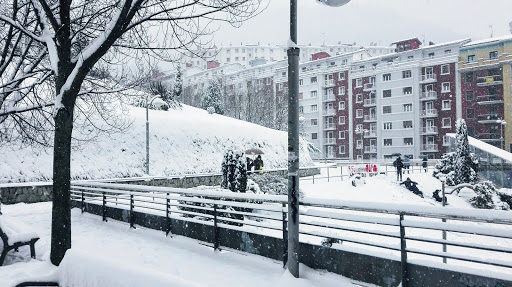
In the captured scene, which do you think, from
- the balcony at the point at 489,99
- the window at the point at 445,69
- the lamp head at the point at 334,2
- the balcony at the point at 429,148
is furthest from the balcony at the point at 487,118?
the lamp head at the point at 334,2

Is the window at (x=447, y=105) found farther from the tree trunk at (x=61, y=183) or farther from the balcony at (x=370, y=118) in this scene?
the tree trunk at (x=61, y=183)

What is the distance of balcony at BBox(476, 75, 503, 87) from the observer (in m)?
53.5

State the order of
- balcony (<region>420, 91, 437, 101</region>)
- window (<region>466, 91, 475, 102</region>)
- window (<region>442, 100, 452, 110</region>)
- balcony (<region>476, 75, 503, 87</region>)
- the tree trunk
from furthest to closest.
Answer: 1. balcony (<region>420, 91, 437, 101</region>)
2. window (<region>442, 100, 452, 110</region>)
3. window (<region>466, 91, 475, 102</region>)
4. balcony (<region>476, 75, 503, 87</region>)
5. the tree trunk

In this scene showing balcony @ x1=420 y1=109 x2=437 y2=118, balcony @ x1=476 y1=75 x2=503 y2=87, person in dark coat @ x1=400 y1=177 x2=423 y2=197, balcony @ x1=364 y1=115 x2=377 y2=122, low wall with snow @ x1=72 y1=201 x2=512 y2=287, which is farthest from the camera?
balcony @ x1=364 y1=115 x2=377 y2=122

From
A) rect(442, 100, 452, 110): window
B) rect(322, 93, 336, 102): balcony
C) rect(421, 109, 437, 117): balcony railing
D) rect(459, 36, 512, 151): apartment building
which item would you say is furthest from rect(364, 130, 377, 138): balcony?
rect(459, 36, 512, 151): apartment building

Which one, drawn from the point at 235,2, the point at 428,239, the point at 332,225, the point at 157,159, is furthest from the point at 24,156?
the point at 428,239

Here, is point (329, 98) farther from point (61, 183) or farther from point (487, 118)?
point (61, 183)

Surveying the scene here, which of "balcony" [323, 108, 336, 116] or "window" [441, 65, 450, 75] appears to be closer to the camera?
"window" [441, 65, 450, 75]

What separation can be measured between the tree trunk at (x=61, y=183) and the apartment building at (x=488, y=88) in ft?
190

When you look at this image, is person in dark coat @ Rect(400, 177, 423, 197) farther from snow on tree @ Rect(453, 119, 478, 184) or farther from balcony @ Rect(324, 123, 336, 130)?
balcony @ Rect(324, 123, 336, 130)

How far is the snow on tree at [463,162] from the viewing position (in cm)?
2833

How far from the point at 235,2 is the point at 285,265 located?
16.3ft

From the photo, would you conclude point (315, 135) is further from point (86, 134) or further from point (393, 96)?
point (86, 134)

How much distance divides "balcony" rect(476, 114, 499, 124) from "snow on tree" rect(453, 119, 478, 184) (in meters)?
28.2
